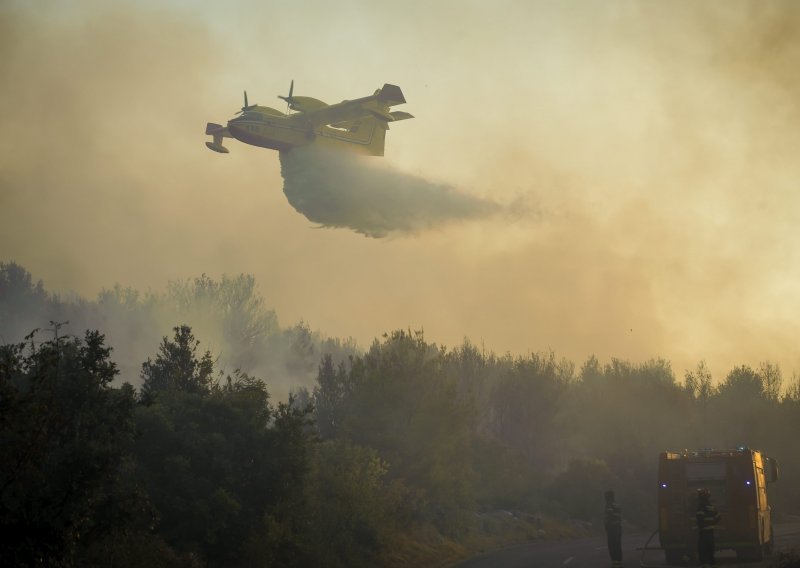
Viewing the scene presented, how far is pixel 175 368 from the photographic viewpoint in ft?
107

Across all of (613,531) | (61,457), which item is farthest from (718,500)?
(61,457)

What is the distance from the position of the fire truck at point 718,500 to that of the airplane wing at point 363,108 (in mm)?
33450

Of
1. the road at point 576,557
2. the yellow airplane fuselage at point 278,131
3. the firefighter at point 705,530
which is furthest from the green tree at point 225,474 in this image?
the yellow airplane fuselage at point 278,131

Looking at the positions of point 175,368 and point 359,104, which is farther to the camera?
point 359,104

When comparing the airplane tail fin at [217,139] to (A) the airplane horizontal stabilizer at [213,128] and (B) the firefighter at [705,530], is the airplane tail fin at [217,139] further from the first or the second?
(B) the firefighter at [705,530]

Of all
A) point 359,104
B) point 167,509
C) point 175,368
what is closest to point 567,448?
point 359,104

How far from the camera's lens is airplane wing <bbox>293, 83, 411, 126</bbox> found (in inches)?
2165

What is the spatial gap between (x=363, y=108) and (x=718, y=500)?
36.0 metres

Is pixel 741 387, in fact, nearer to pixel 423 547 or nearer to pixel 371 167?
pixel 371 167

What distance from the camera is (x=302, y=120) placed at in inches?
2162

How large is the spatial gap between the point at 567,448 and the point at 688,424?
14444 millimetres

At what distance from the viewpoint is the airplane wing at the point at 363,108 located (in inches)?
2165

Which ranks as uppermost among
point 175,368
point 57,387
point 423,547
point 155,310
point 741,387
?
point 155,310

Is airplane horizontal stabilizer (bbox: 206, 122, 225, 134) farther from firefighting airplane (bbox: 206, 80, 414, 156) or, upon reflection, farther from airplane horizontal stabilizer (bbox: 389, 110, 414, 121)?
airplane horizontal stabilizer (bbox: 389, 110, 414, 121)
